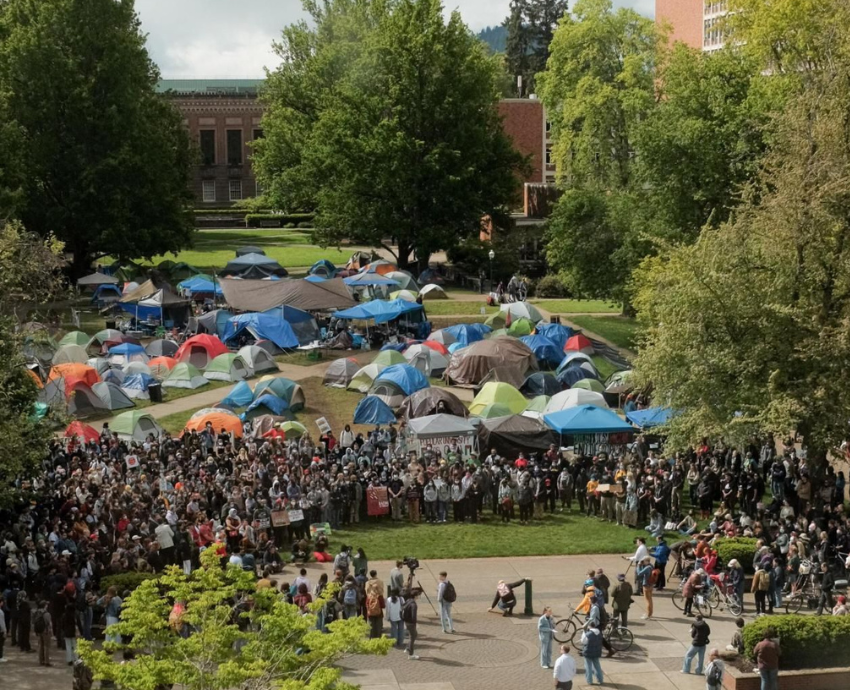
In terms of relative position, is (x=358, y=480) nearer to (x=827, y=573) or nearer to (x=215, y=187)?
(x=827, y=573)

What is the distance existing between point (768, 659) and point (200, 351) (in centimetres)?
2835

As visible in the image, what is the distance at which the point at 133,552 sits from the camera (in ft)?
71.8

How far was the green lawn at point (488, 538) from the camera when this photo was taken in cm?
2553

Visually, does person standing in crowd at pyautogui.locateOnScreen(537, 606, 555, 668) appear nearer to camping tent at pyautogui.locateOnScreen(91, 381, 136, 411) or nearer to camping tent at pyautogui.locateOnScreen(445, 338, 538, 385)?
camping tent at pyautogui.locateOnScreen(445, 338, 538, 385)

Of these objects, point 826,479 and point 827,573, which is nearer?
point 827,573

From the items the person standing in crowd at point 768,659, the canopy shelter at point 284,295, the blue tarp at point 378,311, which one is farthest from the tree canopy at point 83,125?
the person standing in crowd at point 768,659

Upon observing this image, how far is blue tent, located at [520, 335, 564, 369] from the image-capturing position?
42.9 meters

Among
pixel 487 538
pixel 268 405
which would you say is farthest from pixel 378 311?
pixel 487 538

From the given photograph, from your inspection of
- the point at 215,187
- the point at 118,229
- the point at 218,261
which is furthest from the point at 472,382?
the point at 215,187

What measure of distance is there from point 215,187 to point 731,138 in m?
67.3

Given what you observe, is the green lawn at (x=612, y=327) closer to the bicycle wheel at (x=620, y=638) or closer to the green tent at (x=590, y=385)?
→ the green tent at (x=590, y=385)

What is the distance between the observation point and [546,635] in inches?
753

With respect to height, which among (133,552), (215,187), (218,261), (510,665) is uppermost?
(215,187)

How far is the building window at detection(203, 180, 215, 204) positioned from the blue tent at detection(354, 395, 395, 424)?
71358mm
